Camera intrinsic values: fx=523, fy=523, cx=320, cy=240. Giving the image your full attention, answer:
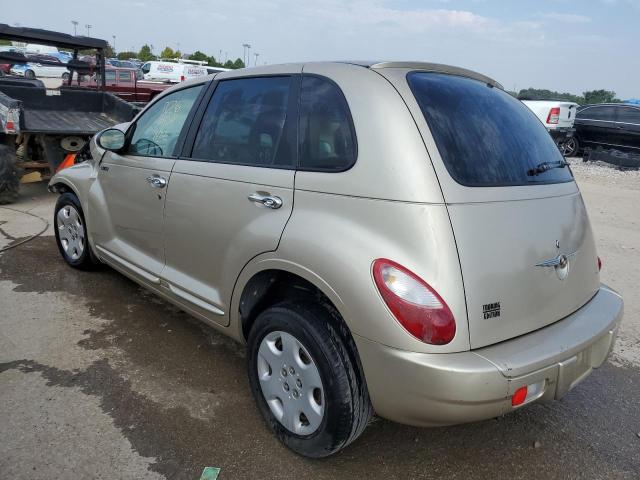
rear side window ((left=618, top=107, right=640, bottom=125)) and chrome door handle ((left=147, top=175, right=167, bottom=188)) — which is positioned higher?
rear side window ((left=618, top=107, right=640, bottom=125))

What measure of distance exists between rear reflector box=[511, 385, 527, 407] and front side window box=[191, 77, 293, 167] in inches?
55.4

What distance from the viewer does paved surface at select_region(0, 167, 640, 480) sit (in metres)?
2.38

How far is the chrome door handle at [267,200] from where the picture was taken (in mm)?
2453

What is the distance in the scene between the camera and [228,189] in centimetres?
272

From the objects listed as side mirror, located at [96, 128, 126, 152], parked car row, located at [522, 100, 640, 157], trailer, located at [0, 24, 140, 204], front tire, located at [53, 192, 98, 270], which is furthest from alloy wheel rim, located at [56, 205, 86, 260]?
parked car row, located at [522, 100, 640, 157]

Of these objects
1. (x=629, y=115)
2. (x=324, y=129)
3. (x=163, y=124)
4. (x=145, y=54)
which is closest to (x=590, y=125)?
(x=629, y=115)

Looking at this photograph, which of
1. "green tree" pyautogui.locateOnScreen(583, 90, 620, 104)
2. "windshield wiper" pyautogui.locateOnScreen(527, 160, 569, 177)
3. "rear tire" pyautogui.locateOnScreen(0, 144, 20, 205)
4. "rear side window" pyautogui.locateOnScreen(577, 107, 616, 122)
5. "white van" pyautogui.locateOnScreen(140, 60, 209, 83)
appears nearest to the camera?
"windshield wiper" pyautogui.locateOnScreen(527, 160, 569, 177)

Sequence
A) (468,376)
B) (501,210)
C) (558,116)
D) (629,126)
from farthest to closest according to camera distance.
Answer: (629,126)
(558,116)
(501,210)
(468,376)

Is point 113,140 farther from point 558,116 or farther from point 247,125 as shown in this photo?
point 558,116

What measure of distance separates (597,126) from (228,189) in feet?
54.2

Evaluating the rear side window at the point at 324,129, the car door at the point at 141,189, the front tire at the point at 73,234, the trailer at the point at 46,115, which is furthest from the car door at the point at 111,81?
the rear side window at the point at 324,129

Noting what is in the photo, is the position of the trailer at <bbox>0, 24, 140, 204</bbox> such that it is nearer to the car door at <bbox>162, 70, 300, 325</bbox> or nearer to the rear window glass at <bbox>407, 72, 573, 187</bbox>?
the car door at <bbox>162, 70, 300, 325</bbox>

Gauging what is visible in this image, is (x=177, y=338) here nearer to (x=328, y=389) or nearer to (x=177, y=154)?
(x=177, y=154)

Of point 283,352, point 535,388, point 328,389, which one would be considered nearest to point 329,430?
point 328,389
